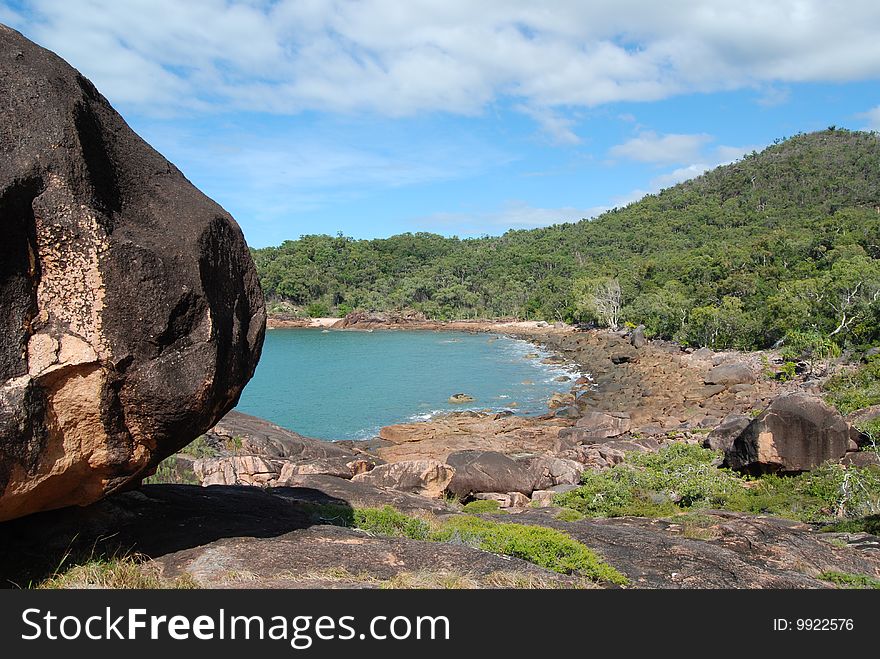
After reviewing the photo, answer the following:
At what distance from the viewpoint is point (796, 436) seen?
21.7 meters

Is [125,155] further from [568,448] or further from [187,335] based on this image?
[568,448]

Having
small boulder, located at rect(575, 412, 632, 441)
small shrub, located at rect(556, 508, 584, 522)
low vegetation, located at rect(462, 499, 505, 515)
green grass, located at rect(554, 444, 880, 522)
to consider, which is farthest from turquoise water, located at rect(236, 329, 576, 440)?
small shrub, located at rect(556, 508, 584, 522)

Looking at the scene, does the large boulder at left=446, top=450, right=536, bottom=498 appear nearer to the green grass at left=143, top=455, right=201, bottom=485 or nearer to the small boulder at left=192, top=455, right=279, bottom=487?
the small boulder at left=192, top=455, right=279, bottom=487

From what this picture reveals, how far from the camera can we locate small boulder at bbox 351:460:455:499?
21.5 m

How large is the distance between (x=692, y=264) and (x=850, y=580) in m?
88.4

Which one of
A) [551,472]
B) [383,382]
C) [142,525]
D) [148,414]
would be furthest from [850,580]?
[383,382]

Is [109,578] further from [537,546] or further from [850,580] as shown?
[850,580]

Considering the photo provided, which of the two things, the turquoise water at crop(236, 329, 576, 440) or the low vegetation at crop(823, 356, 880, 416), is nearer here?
the low vegetation at crop(823, 356, 880, 416)

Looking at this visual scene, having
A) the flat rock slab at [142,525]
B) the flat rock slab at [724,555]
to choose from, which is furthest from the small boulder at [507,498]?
the flat rock slab at [142,525]

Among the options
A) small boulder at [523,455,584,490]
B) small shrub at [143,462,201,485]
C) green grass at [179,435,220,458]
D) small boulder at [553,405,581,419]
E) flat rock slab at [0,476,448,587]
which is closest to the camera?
flat rock slab at [0,476,448,587]

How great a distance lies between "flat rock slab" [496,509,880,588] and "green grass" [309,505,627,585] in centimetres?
58

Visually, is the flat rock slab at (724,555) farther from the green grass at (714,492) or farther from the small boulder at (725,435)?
the small boulder at (725,435)
